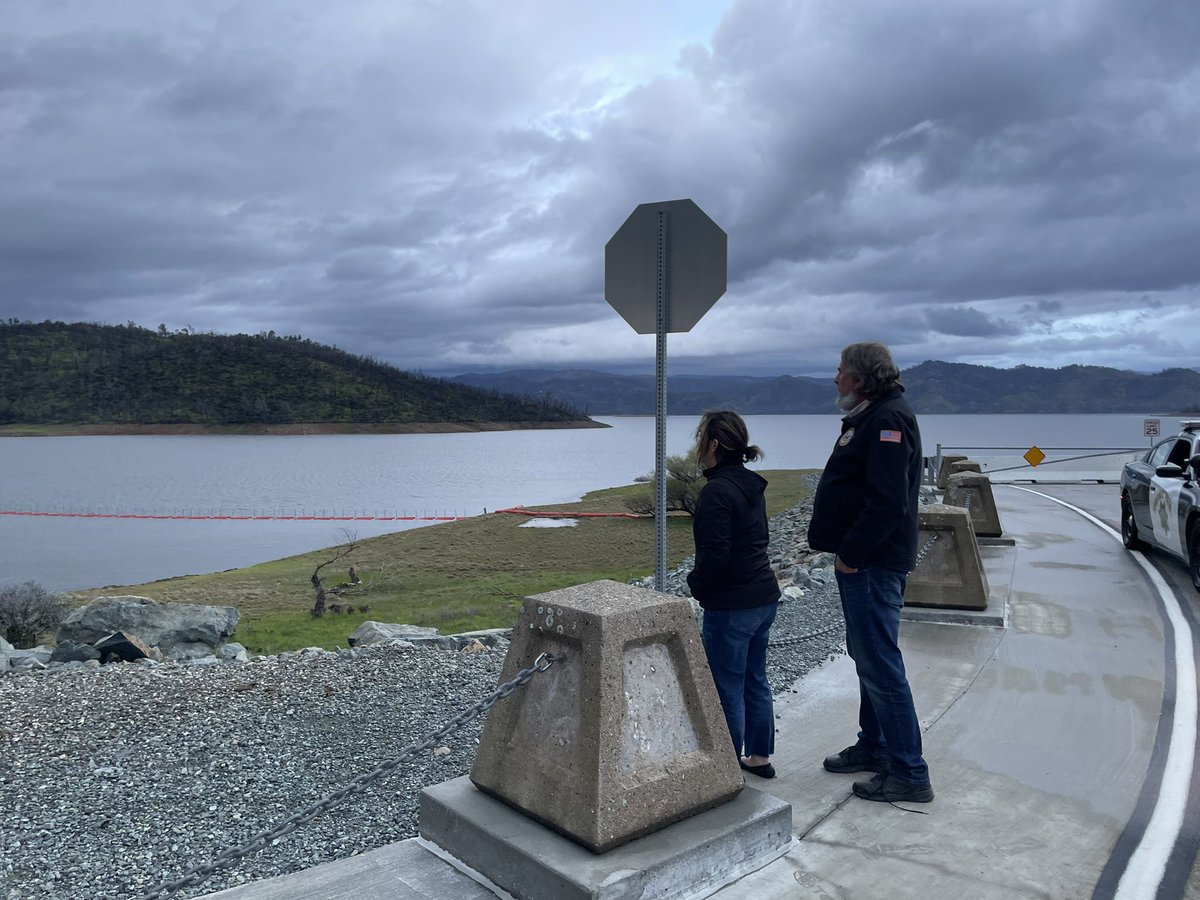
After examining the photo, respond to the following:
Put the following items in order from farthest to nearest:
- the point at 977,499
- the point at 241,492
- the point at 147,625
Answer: the point at 241,492
the point at 977,499
the point at 147,625

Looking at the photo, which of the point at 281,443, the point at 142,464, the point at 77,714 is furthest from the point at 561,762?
the point at 281,443

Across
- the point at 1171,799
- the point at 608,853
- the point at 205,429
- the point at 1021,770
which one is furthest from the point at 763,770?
the point at 205,429

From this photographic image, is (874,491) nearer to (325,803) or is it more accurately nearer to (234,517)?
(325,803)

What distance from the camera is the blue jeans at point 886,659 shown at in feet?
13.8

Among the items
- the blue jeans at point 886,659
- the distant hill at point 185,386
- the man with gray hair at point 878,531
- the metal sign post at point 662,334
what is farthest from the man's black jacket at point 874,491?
the distant hill at point 185,386

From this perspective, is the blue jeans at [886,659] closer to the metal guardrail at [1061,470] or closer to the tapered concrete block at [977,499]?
the tapered concrete block at [977,499]

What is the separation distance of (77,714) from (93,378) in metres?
160

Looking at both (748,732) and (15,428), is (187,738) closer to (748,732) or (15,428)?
(748,732)

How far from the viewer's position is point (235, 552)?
3319cm

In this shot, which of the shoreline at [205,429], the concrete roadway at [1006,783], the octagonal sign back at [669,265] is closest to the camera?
the concrete roadway at [1006,783]

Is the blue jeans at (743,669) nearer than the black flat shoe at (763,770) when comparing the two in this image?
Yes

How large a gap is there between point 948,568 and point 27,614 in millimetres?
13522

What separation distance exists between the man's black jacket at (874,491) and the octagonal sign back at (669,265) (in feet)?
3.62

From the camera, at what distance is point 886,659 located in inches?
166
